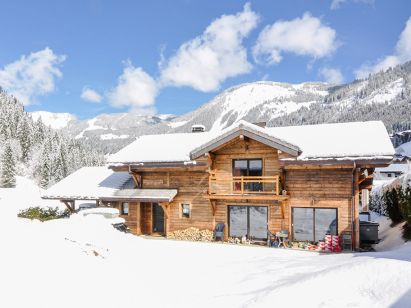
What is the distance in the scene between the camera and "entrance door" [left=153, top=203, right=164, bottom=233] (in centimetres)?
2225

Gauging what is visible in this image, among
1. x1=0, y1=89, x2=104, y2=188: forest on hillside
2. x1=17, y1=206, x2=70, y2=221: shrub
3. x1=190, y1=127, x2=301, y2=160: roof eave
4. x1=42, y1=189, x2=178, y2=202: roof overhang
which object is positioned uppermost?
x1=0, y1=89, x2=104, y2=188: forest on hillside

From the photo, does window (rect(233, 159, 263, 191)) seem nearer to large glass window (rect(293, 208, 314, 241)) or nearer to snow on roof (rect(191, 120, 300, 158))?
snow on roof (rect(191, 120, 300, 158))

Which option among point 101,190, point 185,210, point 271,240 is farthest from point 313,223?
point 101,190

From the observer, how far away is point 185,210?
2108 cm

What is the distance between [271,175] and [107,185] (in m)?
10.8

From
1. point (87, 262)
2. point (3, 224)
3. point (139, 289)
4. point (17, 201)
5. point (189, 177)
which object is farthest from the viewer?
point (17, 201)

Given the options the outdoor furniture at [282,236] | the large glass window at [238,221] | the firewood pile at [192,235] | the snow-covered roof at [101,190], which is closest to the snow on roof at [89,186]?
the snow-covered roof at [101,190]

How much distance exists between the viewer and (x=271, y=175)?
19.2 m

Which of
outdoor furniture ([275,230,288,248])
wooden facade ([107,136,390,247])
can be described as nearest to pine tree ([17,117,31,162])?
wooden facade ([107,136,390,247])

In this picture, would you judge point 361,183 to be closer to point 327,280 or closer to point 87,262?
point 327,280

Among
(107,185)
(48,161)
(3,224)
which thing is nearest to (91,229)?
(3,224)

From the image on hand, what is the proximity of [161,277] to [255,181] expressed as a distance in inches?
366

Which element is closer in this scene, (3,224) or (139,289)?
(139,289)

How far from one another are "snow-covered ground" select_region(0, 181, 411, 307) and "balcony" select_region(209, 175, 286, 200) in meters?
4.84
